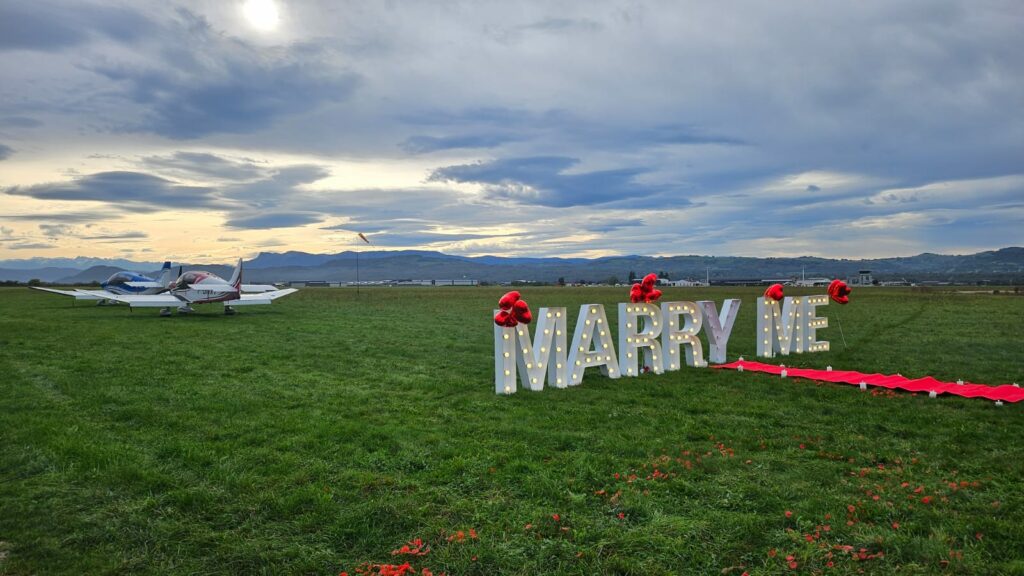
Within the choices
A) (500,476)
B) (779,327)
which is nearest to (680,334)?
(779,327)

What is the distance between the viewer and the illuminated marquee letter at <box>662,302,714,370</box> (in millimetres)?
14211

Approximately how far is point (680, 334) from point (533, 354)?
4.51 meters

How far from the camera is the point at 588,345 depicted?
12992 millimetres

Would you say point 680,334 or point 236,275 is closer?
point 680,334

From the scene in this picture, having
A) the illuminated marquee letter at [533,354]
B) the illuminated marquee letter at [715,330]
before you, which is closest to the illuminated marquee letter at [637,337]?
the illuminated marquee letter at [533,354]

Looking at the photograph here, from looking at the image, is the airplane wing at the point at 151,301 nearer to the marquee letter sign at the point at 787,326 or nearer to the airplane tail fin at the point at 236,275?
the airplane tail fin at the point at 236,275

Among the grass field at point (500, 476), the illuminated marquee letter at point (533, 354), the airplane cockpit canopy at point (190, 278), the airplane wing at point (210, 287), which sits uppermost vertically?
→ the airplane cockpit canopy at point (190, 278)

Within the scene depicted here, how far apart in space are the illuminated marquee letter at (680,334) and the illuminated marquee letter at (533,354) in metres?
3.26

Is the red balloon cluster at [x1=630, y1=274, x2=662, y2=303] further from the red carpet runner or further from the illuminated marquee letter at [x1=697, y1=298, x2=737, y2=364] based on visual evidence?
the red carpet runner

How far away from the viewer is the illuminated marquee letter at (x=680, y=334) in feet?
46.6

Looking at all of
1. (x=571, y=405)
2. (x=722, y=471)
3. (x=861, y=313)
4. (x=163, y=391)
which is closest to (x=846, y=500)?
(x=722, y=471)

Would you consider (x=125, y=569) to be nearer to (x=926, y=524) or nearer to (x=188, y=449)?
(x=188, y=449)

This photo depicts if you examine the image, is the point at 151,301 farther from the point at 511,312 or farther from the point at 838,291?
the point at 838,291

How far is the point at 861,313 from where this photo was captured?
1342 inches
